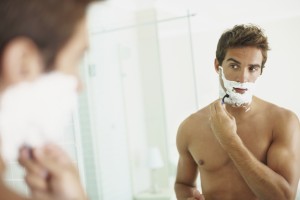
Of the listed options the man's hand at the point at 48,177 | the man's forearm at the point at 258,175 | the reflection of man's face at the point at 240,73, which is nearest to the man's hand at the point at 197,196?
the man's forearm at the point at 258,175

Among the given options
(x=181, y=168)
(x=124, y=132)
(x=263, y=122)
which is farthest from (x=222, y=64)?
(x=124, y=132)

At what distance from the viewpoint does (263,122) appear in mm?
698

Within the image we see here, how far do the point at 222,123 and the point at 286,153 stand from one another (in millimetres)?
137

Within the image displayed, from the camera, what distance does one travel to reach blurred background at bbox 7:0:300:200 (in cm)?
76

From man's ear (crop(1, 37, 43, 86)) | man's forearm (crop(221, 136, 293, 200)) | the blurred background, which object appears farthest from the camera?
the blurred background

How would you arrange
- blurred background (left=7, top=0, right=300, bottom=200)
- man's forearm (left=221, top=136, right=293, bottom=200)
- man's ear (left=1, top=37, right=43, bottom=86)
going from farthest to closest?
blurred background (left=7, top=0, right=300, bottom=200)
man's forearm (left=221, top=136, right=293, bottom=200)
man's ear (left=1, top=37, right=43, bottom=86)

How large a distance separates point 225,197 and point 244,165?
13 centimetres

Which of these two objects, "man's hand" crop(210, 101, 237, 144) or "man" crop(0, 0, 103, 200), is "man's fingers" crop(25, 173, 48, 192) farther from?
"man's hand" crop(210, 101, 237, 144)

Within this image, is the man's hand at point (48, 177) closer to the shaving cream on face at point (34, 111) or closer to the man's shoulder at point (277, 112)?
the shaving cream on face at point (34, 111)

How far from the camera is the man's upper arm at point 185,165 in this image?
0.79m

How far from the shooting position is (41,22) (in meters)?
0.30

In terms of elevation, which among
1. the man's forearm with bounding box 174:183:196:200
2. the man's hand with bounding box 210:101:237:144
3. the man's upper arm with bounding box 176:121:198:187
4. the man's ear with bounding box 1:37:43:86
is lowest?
the man's forearm with bounding box 174:183:196:200

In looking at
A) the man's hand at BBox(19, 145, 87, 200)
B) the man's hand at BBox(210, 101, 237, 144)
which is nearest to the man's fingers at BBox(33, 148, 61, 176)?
the man's hand at BBox(19, 145, 87, 200)

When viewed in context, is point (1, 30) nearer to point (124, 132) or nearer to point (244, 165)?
point (244, 165)
